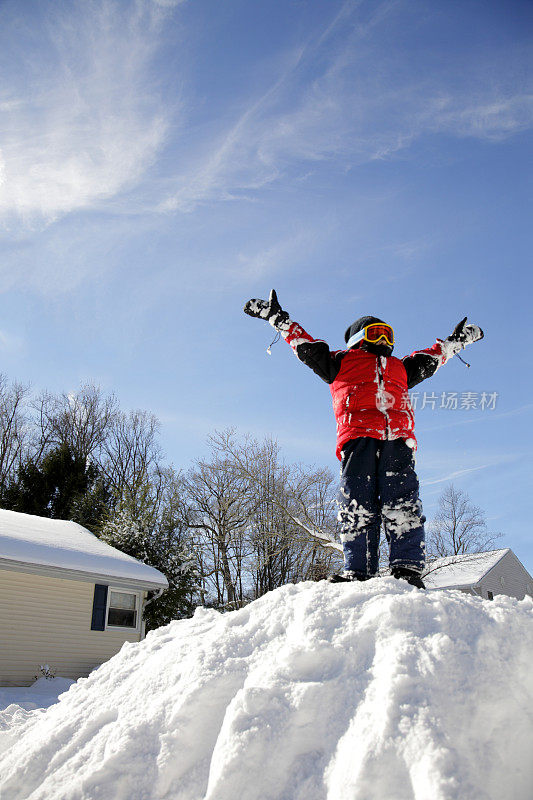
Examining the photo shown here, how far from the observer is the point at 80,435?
27781mm

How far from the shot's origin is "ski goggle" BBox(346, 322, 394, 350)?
3.71 metres

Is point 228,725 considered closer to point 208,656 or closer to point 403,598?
point 208,656

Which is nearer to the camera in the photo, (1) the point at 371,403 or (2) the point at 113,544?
(1) the point at 371,403

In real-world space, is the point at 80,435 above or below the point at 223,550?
above

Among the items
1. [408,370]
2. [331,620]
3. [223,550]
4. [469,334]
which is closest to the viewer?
[331,620]

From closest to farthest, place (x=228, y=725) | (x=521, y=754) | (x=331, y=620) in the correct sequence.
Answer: (x=521, y=754) < (x=228, y=725) < (x=331, y=620)

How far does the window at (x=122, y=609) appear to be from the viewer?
12.5 m

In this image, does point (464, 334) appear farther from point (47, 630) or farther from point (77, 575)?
point (47, 630)

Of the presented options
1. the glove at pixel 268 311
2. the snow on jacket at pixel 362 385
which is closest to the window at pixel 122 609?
the glove at pixel 268 311

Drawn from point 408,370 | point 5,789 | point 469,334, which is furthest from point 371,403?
point 5,789

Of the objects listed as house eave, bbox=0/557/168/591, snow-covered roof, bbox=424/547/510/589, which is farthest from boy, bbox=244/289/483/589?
snow-covered roof, bbox=424/547/510/589

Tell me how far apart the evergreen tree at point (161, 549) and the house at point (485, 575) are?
10.3 metres

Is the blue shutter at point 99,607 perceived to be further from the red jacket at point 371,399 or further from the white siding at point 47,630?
the red jacket at point 371,399

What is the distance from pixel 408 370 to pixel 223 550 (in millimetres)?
17026
